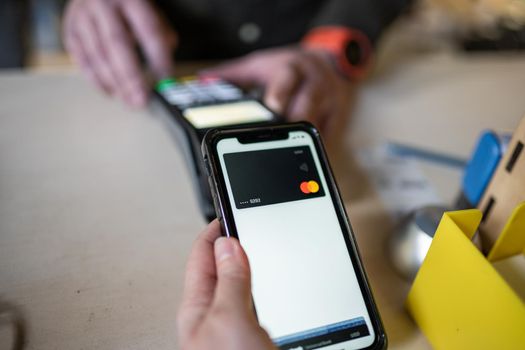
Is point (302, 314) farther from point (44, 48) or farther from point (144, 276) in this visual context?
point (44, 48)

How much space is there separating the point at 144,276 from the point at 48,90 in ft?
Answer: 1.20

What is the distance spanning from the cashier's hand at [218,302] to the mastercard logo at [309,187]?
85 millimetres

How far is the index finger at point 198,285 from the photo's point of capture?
238 millimetres

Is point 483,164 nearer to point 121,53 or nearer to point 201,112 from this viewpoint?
point 201,112

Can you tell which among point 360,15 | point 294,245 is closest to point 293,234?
point 294,245

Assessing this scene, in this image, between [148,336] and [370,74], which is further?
[370,74]

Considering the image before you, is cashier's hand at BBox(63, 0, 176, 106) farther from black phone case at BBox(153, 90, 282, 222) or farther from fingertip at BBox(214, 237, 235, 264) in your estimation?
fingertip at BBox(214, 237, 235, 264)

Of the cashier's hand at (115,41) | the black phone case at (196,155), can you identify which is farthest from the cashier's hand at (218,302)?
the cashier's hand at (115,41)

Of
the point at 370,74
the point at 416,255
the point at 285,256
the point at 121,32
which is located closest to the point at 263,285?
the point at 285,256

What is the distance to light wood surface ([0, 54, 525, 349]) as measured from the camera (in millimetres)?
312

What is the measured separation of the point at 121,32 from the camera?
53 centimetres

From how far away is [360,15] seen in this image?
25.8 inches

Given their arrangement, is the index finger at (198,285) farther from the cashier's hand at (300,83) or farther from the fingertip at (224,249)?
the cashier's hand at (300,83)

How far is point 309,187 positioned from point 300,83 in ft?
0.86
